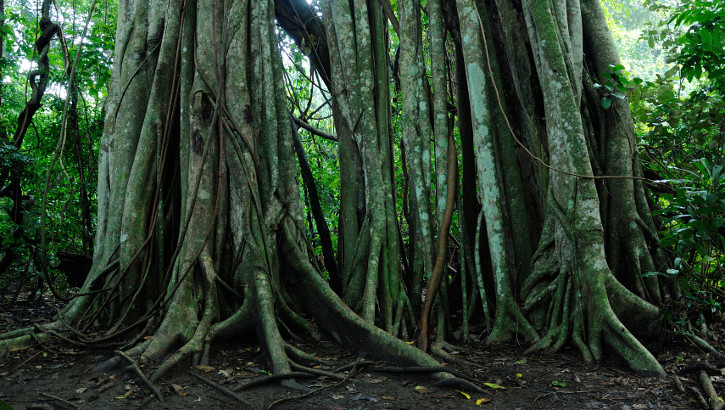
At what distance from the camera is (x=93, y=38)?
18.9ft

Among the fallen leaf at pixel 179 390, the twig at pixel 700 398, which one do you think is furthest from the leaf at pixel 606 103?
the fallen leaf at pixel 179 390

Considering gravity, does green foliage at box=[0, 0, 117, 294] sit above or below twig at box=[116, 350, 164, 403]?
above

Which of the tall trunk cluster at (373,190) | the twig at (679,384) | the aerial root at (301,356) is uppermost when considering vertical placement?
the tall trunk cluster at (373,190)

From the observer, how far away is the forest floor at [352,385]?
2.57 meters

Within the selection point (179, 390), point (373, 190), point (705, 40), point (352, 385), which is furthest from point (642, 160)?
point (179, 390)

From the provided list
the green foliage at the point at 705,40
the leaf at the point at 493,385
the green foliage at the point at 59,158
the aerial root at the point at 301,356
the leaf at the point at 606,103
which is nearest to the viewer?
the leaf at the point at 493,385

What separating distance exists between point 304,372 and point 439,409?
818 mm

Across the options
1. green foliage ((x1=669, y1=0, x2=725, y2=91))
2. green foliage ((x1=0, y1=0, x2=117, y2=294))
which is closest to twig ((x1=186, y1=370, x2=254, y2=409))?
green foliage ((x1=0, y1=0, x2=117, y2=294))

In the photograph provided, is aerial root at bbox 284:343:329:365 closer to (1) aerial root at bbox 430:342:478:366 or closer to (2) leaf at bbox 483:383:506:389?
(1) aerial root at bbox 430:342:478:366

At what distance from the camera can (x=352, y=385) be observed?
287 cm

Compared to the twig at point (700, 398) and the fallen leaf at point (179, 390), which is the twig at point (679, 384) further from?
the fallen leaf at point (179, 390)

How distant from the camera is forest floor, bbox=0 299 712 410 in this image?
2568 mm

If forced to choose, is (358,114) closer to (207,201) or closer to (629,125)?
(207,201)

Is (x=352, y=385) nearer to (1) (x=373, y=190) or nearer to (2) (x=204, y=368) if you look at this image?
(2) (x=204, y=368)
